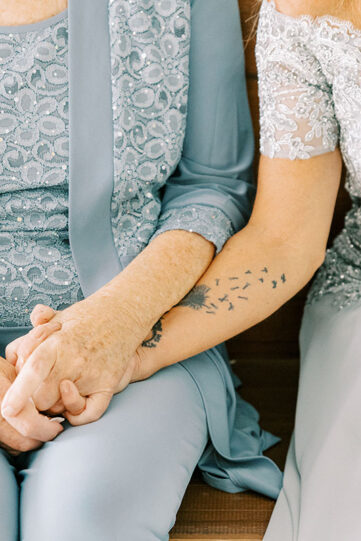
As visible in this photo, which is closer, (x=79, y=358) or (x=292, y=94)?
(x=79, y=358)

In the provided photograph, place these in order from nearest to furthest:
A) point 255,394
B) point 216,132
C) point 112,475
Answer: point 112,475
point 216,132
point 255,394

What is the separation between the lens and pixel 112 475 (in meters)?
0.82

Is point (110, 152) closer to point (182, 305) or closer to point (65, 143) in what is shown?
point (65, 143)

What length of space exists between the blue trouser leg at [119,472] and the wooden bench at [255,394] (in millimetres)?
122

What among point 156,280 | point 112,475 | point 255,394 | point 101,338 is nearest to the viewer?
point 112,475

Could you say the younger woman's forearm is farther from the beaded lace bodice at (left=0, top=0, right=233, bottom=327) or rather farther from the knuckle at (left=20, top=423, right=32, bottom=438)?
the knuckle at (left=20, top=423, right=32, bottom=438)

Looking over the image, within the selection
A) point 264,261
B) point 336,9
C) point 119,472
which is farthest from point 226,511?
point 336,9

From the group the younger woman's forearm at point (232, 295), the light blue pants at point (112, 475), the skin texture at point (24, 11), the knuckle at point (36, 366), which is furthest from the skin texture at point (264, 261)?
the skin texture at point (24, 11)

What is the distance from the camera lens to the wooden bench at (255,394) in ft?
3.33

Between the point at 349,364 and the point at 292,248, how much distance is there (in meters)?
0.22

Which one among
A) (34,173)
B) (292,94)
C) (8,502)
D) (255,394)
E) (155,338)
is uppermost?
(292,94)

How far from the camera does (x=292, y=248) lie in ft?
3.68

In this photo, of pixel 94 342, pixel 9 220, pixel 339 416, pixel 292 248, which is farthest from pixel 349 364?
pixel 9 220

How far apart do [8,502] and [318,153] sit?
0.71 metres
